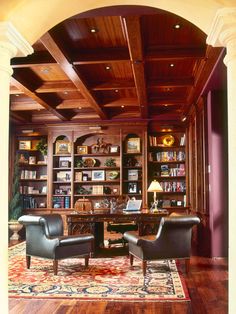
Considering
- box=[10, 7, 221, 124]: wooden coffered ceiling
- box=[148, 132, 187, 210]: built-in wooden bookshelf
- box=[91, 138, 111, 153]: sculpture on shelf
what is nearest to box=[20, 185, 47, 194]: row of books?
box=[91, 138, 111, 153]: sculpture on shelf

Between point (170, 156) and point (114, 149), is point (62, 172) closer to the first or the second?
point (114, 149)

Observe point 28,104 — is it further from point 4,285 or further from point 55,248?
point 4,285

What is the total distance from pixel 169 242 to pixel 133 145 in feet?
15.5

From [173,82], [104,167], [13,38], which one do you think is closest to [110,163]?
[104,167]

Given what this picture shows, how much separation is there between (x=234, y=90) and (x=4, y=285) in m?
2.04

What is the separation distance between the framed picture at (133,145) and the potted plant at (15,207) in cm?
282

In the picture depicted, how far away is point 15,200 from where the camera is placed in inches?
368

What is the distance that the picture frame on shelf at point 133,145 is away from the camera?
975 cm

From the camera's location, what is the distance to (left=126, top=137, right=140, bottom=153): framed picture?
32.1 ft

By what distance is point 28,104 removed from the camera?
28.2 feet

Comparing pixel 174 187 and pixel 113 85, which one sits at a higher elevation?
pixel 113 85

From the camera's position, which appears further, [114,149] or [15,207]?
[114,149]

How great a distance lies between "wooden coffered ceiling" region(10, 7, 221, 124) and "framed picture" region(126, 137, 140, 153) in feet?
2.11

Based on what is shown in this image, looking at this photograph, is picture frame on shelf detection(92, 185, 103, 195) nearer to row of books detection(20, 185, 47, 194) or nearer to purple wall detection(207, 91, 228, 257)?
row of books detection(20, 185, 47, 194)
